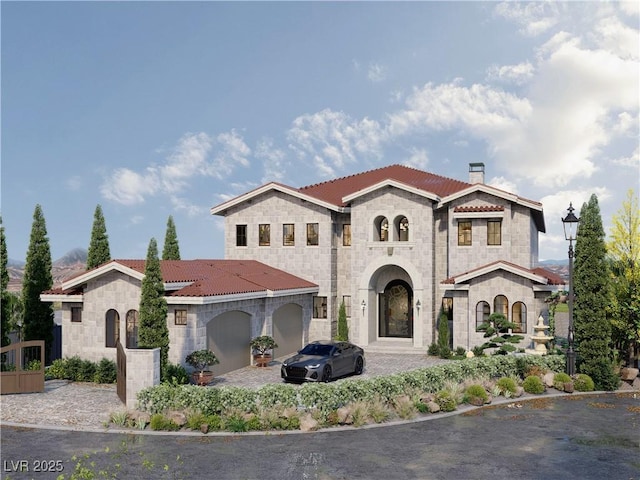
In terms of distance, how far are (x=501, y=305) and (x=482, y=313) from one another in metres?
0.99

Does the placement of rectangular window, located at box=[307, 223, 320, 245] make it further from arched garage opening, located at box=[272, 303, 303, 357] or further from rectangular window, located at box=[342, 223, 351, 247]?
arched garage opening, located at box=[272, 303, 303, 357]

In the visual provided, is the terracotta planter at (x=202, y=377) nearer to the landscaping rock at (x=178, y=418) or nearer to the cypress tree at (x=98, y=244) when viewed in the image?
the landscaping rock at (x=178, y=418)

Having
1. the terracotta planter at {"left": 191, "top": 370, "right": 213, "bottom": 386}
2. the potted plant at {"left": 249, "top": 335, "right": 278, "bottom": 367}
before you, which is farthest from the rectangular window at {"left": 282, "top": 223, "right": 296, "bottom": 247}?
the terracotta planter at {"left": 191, "top": 370, "right": 213, "bottom": 386}

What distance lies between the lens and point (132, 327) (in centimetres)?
2400

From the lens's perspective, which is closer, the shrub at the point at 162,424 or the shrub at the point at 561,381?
the shrub at the point at 162,424

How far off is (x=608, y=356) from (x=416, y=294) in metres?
11.2

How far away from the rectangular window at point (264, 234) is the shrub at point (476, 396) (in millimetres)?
17357

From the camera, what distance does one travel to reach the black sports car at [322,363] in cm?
2183

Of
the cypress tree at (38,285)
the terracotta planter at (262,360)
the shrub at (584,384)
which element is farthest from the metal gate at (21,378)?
the shrub at (584,384)

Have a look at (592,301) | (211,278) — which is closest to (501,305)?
(592,301)

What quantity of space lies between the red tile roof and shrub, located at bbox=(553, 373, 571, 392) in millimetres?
13727

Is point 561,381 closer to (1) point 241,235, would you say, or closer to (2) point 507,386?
(2) point 507,386

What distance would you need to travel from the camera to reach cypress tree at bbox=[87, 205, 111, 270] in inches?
1257

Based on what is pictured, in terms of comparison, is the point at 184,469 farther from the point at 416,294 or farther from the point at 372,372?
the point at 416,294
